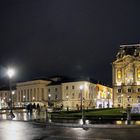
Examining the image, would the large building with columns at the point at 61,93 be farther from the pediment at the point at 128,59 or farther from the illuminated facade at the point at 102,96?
the pediment at the point at 128,59

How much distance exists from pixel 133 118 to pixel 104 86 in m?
144

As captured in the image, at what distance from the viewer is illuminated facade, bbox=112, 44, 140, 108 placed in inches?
5605

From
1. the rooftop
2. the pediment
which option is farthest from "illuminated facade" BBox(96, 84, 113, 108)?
the rooftop

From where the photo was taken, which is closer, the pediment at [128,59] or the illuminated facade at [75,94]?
the pediment at [128,59]

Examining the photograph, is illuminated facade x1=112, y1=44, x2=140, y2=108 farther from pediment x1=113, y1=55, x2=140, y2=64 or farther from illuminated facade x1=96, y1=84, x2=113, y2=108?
illuminated facade x1=96, y1=84, x2=113, y2=108

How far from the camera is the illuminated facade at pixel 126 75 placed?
467 ft

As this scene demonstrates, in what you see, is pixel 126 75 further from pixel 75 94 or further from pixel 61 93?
pixel 61 93

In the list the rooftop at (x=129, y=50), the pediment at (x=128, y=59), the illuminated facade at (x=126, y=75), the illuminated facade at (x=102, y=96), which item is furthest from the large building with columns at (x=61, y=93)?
the rooftop at (x=129, y=50)

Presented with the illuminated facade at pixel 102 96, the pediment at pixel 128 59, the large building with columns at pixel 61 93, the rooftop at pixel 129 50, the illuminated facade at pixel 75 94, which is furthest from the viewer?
the large building with columns at pixel 61 93

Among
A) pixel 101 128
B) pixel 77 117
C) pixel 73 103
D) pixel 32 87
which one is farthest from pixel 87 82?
pixel 101 128

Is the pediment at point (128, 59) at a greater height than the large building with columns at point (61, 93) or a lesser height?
greater

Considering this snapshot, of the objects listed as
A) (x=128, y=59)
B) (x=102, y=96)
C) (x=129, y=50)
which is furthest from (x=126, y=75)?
(x=102, y=96)

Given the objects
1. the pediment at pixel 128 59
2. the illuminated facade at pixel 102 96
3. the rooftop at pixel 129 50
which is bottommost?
the illuminated facade at pixel 102 96

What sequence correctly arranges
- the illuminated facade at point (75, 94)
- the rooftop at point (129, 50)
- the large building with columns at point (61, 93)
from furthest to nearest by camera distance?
the large building with columns at point (61, 93), the illuminated facade at point (75, 94), the rooftop at point (129, 50)
